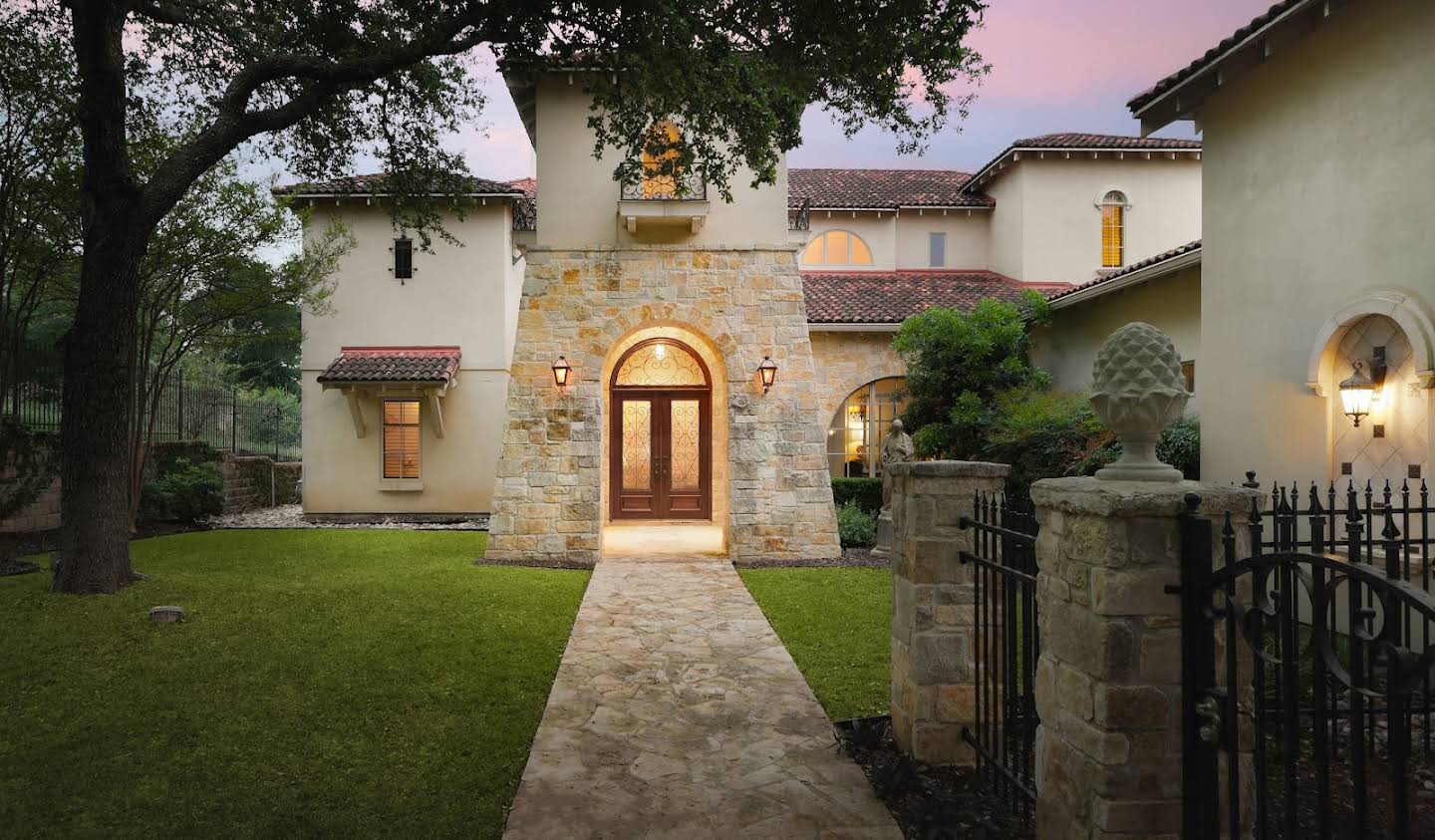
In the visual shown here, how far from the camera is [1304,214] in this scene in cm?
751

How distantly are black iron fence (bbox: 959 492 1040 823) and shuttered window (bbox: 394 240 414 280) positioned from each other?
15847 millimetres

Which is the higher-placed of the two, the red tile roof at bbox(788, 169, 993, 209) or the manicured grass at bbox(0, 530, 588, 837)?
the red tile roof at bbox(788, 169, 993, 209)

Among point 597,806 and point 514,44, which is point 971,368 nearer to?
point 514,44

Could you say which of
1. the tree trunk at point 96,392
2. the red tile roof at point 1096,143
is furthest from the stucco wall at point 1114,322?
the tree trunk at point 96,392

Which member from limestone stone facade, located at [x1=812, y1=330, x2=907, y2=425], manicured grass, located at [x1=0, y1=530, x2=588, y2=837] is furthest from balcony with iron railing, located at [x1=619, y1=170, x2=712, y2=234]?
limestone stone facade, located at [x1=812, y1=330, x2=907, y2=425]

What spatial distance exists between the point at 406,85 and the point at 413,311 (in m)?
8.81

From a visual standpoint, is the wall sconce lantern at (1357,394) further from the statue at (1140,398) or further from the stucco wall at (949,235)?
the stucco wall at (949,235)

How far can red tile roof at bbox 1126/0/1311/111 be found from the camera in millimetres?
7234

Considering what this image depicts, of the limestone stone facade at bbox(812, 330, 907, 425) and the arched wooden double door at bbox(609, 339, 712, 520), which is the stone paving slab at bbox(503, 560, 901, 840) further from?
the limestone stone facade at bbox(812, 330, 907, 425)

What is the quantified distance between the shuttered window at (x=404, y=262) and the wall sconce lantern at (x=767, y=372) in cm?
990

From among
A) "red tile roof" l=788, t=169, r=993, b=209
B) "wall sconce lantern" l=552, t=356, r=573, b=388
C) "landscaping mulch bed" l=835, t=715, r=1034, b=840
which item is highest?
"red tile roof" l=788, t=169, r=993, b=209

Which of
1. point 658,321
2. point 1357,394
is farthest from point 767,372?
point 1357,394

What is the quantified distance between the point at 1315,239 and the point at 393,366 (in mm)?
15591

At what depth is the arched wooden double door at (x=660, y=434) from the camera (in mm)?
14352
